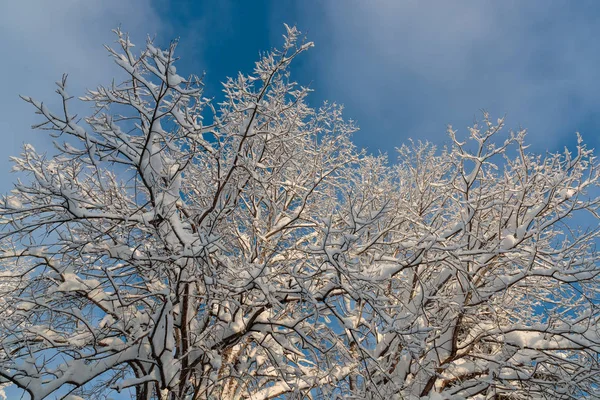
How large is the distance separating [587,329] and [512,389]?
1299 mm

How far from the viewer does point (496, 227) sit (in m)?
7.34

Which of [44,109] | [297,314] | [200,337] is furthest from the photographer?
[297,314]

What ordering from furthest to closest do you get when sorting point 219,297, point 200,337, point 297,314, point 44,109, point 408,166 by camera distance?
point 408,166 < point 297,314 < point 200,337 < point 219,297 < point 44,109

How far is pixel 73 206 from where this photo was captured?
372 centimetres

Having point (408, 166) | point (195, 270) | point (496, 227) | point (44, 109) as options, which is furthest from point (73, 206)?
point (408, 166)

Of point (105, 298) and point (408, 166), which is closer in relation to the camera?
point (105, 298)

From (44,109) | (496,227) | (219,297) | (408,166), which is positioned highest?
(408,166)

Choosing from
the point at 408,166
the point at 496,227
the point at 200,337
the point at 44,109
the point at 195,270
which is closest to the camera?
the point at 44,109

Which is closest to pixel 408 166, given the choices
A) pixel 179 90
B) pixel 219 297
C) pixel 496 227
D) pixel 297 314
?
pixel 496 227

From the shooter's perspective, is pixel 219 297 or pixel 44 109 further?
pixel 219 297

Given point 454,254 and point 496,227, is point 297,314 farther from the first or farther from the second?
point 496,227

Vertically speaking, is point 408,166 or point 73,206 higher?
point 408,166

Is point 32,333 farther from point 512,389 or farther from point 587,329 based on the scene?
point 587,329

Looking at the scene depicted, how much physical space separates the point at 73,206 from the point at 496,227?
6805mm
